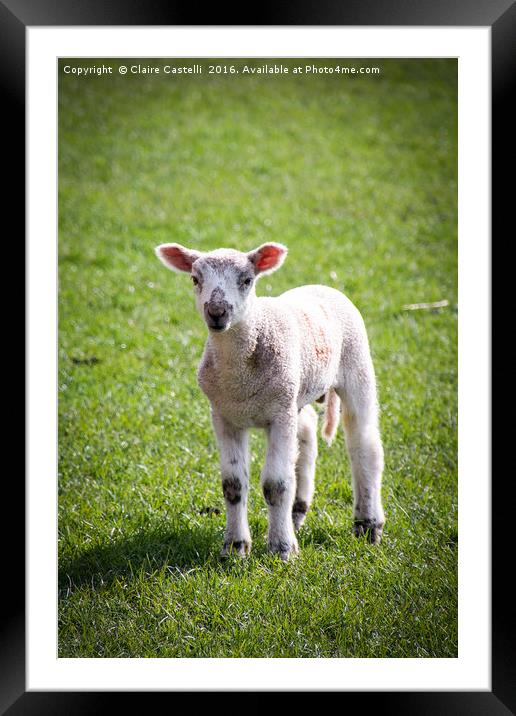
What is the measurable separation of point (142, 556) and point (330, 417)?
1524mm

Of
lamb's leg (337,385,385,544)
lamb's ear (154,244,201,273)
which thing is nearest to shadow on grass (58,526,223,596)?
lamb's leg (337,385,385,544)

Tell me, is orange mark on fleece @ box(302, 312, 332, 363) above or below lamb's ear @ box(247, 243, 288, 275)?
below

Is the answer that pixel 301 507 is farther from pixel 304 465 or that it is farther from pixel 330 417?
pixel 330 417

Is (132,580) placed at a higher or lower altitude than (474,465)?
lower

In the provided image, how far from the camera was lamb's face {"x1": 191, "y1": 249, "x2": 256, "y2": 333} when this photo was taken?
462 cm

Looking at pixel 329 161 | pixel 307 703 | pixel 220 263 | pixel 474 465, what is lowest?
pixel 307 703

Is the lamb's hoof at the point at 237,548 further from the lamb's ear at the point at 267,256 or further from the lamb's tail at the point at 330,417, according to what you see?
the lamb's ear at the point at 267,256

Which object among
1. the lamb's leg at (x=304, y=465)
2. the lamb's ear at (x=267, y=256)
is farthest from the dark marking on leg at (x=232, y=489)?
the lamb's ear at (x=267, y=256)

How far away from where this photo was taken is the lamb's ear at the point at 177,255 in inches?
194

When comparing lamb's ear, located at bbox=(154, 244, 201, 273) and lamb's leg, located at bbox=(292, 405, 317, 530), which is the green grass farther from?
lamb's ear, located at bbox=(154, 244, 201, 273)
